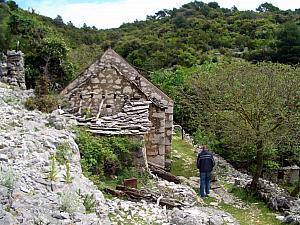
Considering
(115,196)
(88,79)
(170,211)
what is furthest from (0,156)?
(88,79)

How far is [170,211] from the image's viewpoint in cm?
990

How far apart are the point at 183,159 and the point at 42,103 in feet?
25.6

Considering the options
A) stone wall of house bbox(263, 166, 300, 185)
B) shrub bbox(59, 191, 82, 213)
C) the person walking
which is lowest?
stone wall of house bbox(263, 166, 300, 185)

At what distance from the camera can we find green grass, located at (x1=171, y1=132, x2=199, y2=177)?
58.7 ft

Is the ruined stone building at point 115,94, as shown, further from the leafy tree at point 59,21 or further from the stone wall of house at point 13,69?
the leafy tree at point 59,21

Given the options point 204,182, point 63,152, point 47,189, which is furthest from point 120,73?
point 47,189

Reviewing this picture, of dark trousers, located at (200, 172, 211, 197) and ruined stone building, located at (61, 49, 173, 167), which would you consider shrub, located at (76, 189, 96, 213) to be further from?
ruined stone building, located at (61, 49, 173, 167)

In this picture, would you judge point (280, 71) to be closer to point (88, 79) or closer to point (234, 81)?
point (234, 81)

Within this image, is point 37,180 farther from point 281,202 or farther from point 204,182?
point 281,202

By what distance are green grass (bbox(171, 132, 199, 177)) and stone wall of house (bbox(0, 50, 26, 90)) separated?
21.9ft

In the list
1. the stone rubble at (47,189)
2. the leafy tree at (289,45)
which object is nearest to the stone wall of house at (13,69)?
the stone rubble at (47,189)

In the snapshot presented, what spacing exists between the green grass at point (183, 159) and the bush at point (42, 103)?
5.33 meters

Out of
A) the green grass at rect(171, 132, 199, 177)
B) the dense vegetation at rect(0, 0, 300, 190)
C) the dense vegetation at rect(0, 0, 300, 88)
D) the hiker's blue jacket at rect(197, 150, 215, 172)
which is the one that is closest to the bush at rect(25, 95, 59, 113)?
the dense vegetation at rect(0, 0, 300, 190)

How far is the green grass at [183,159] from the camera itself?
17.9 m
